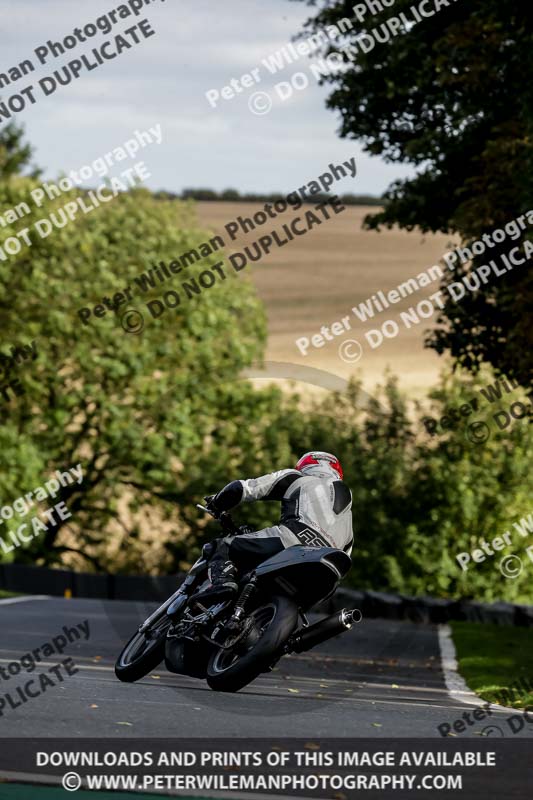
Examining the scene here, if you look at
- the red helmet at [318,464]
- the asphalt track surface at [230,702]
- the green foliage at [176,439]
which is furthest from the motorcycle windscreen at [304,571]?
the green foliage at [176,439]

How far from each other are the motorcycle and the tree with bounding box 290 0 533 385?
32.5ft

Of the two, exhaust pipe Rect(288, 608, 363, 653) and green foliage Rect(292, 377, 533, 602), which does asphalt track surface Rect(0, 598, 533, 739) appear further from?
green foliage Rect(292, 377, 533, 602)

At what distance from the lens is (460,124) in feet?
67.3

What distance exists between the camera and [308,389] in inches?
1602

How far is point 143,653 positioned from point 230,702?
76cm

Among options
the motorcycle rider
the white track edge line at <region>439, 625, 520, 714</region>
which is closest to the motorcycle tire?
the motorcycle rider

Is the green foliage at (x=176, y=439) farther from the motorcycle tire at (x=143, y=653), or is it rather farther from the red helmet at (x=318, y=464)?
the red helmet at (x=318, y=464)

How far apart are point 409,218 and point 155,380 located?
1798 cm

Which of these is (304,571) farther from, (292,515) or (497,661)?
(497,661)

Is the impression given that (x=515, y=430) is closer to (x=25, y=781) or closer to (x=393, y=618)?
(x=393, y=618)

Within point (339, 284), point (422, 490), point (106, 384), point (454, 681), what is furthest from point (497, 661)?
point (339, 284)

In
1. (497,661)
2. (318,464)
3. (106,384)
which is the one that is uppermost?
(106,384)

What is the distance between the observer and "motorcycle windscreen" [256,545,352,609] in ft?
26.8

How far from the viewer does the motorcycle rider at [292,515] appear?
8.39 m
